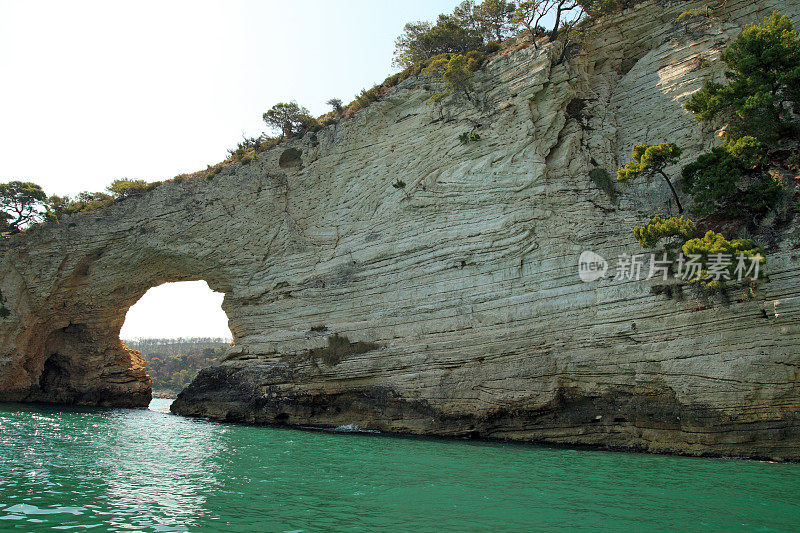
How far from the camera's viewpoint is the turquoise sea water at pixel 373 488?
21.9 ft

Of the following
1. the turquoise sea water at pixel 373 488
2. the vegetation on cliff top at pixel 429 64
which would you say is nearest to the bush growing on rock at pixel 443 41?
the vegetation on cliff top at pixel 429 64

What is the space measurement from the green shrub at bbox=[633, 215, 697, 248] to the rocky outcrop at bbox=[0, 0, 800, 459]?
1426 millimetres

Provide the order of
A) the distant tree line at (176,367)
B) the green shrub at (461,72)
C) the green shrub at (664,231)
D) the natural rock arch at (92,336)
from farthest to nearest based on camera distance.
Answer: the distant tree line at (176,367) → the natural rock arch at (92,336) → the green shrub at (461,72) → the green shrub at (664,231)

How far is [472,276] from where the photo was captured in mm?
18047

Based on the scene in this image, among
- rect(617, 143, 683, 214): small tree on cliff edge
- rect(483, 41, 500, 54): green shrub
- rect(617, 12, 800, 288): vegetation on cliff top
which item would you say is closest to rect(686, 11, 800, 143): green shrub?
rect(617, 12, 800, 288): vegetation on cliff top

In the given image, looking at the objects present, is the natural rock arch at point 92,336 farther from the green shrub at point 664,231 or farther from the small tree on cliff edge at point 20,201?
the green shrub at point 664,231

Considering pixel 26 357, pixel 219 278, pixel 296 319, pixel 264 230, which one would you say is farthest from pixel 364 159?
pixel 26 357

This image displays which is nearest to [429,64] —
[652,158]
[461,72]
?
[461,72]

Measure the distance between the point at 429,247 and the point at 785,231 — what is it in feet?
36.2

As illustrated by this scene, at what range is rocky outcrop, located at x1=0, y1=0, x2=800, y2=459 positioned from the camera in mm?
13391

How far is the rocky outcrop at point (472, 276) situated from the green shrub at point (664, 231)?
1426mm

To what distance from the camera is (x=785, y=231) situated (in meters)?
13.2

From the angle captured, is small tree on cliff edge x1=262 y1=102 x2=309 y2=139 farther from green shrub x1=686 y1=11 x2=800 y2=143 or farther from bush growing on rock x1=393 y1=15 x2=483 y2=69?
green shrub x1=686 y1=11 x2=800 y2=143

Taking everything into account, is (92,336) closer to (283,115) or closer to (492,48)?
(283,115)
